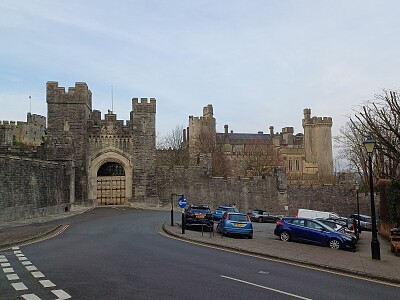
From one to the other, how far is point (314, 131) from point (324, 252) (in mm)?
81699

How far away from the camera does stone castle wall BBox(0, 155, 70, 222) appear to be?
23.9m

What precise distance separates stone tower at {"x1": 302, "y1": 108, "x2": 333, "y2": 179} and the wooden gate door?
6116 centimetres

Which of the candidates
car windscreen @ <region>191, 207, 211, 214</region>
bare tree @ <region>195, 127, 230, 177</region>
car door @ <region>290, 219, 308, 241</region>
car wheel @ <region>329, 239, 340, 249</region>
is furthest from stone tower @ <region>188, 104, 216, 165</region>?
car wheel @ <region>329, 239, 340, 249</region>

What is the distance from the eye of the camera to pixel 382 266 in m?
12.7

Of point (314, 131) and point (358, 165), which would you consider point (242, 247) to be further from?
point (314, 131)

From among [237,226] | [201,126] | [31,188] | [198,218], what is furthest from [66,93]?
[201,126]

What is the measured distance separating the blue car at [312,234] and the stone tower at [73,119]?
2259cm

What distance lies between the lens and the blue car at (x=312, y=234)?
1758 centimetres

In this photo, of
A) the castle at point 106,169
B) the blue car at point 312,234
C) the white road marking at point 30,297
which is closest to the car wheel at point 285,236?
the blue car at point 312,234

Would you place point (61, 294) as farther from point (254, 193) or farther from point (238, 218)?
point (254, 193)

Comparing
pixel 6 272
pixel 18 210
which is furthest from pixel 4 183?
pixel 6 272

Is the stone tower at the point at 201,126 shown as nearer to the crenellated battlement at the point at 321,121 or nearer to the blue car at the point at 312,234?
the crenellated battlement at the point at 321,121

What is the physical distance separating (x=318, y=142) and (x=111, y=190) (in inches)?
2554

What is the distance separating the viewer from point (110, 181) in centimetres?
3831
